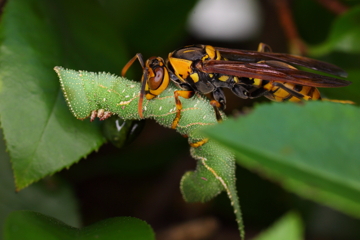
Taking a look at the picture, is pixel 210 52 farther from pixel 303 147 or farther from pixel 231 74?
pixel 303 147

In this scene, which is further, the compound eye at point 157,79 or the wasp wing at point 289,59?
the wasp wing at point 289,59

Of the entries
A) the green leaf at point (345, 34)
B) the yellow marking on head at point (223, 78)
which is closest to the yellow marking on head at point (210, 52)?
the yellow marking on head at point (223, 78)

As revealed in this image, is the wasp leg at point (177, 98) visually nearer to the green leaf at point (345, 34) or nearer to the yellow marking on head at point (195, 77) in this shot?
the yellow marking on head at point (195, 77)

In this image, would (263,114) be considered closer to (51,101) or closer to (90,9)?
(51,101)

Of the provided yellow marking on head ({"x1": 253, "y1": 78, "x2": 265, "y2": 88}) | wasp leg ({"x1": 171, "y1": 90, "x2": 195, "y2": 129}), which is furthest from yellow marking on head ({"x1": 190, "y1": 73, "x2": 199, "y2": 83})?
yellow marking on head ({"x1": 253, "y1": 78, "x2": 265, "y2": 88})

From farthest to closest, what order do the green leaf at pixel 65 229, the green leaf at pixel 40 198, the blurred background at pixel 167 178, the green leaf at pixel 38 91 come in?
the blurred background at pixel 167 178 → the green leaf at pixel 40 198 → the green leaf at pixel 38 91 → the green leaf at pixel 65 229

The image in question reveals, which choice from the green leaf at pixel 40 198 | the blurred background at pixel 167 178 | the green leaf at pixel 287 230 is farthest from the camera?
the blurred background at pixel 167 178

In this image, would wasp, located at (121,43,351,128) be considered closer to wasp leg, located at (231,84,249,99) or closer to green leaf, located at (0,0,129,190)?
wasp leg, located at (231,84,249,99)
